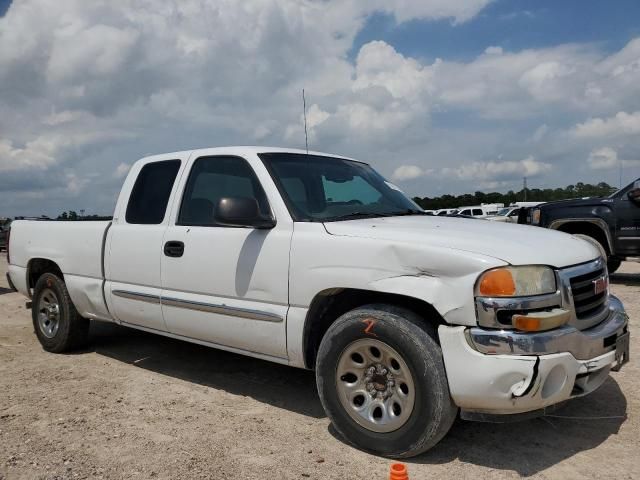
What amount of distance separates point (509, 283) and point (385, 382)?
92cm

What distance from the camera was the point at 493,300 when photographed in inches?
113

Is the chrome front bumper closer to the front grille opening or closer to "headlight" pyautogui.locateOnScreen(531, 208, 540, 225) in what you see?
the front grille opening

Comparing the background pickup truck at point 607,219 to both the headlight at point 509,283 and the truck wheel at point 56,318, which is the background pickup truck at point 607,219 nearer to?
the headlight at point 509,283

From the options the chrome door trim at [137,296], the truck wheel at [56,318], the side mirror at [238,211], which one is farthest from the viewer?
the truck wheel at [56,318]

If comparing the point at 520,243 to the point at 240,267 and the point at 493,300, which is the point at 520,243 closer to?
the point at 493,300

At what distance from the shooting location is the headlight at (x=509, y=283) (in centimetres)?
288

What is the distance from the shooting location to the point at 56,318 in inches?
225

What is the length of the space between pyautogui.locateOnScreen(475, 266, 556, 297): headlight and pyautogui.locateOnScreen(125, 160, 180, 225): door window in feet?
8.94

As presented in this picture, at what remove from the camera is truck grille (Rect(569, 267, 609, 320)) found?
3.14 metres

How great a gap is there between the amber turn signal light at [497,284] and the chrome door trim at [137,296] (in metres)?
2.63

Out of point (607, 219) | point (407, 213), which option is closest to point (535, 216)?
point (607, 219)

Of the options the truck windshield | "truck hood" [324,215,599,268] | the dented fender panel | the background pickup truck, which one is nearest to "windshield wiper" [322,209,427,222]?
the truck windshield

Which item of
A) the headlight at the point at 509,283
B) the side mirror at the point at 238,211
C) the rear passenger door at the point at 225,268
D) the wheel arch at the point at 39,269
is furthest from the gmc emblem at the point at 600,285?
the wheel arch at the point at 39,269

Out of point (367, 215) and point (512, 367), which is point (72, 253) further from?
point (512, 367)
